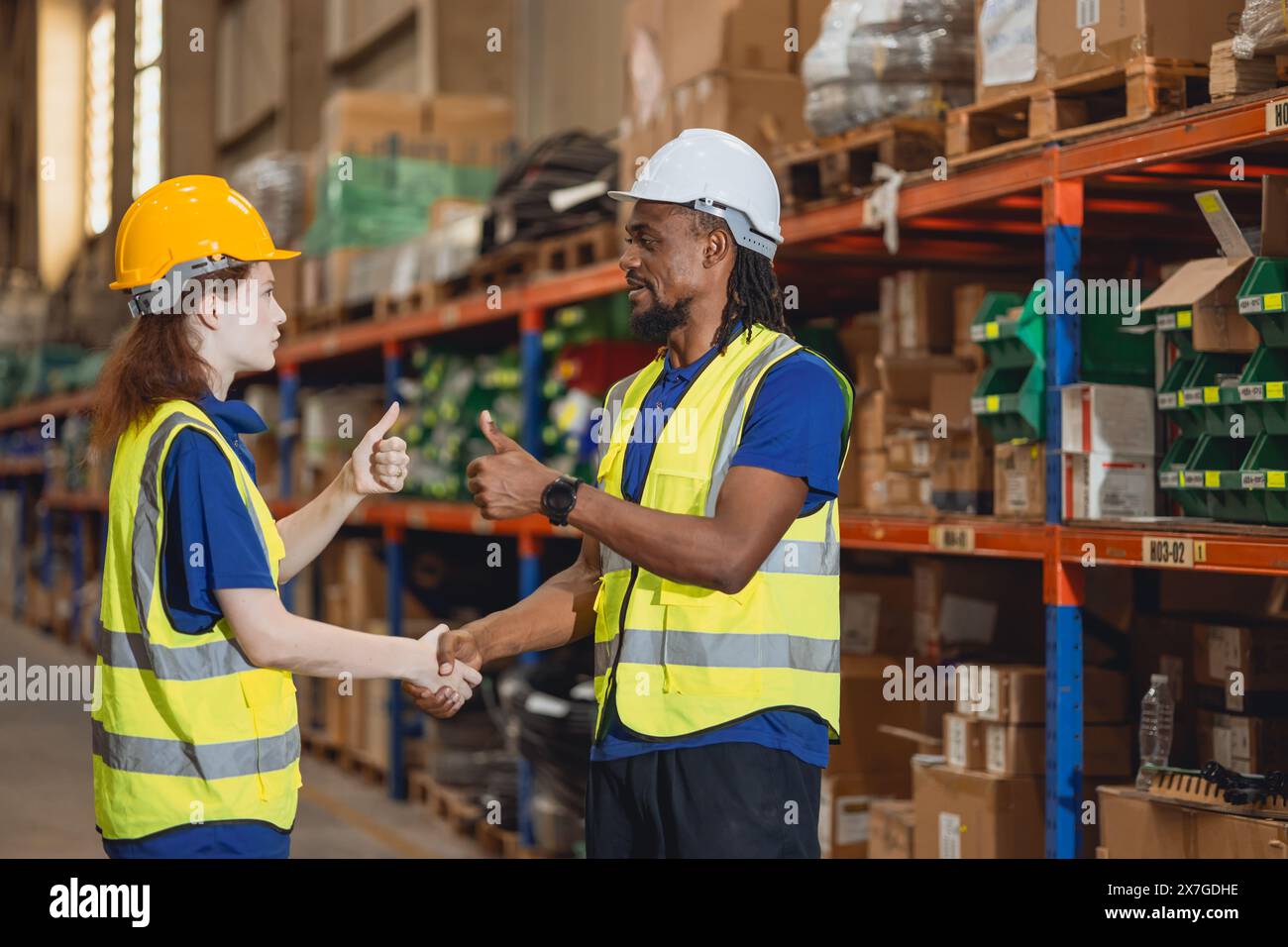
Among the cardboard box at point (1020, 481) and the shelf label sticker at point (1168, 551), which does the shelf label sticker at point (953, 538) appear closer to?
the cardboard box at point (1020, 481)

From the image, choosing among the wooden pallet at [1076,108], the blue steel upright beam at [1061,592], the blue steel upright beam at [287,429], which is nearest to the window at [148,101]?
the blue steel upright beam at [287,429]

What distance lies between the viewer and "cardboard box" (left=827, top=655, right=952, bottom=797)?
5293mm

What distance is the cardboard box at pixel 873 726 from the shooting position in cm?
529

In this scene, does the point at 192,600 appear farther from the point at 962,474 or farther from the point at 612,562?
the point at 962,474

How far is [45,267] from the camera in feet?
80.2

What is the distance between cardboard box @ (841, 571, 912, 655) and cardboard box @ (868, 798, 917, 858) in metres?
0.71

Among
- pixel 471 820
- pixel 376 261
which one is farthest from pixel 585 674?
pixel 376 261

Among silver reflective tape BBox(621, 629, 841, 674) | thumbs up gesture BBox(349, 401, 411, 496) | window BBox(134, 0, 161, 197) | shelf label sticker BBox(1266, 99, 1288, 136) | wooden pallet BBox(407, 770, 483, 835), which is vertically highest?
window BBox(134, 0, 161, 197)

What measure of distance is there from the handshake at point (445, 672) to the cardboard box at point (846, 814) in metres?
2.15

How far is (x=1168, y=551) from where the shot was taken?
3738 mm

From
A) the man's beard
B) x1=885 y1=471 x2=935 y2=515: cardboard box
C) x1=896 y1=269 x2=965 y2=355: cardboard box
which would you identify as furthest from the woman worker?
x1=896 y1=269 x2=965 y2=355: cardboard box

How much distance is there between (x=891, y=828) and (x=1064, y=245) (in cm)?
195

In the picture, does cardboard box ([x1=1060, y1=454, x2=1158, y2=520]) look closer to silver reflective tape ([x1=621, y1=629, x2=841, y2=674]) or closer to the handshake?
silver reflective tape ([x1=621, y1=629, x2=841, y2=674])

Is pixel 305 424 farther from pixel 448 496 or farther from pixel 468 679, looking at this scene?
pixel 468 679
